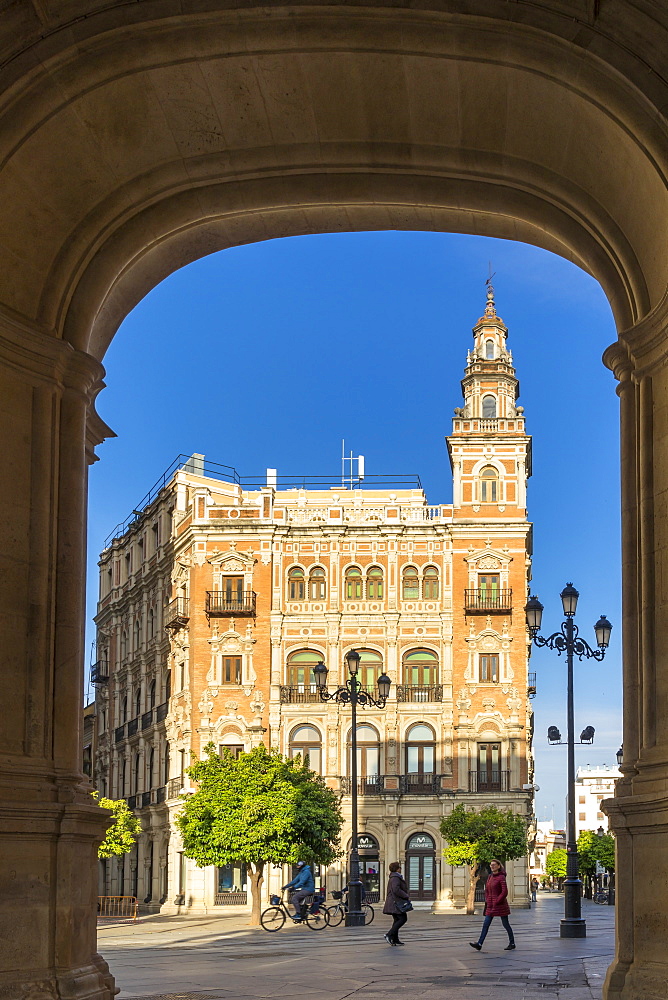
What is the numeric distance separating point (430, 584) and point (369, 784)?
896cm

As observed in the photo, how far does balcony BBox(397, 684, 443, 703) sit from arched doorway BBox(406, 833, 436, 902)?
5.64 metres

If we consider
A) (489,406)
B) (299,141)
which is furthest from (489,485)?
(299,141)

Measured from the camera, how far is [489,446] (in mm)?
56344

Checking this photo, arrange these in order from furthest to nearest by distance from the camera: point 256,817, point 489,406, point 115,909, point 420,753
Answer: point 489,406 → point 420,753 → point 115,909 → point 256,817

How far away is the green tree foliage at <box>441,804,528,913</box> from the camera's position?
45.2 m

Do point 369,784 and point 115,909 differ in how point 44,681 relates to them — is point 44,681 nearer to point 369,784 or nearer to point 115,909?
point 369,784

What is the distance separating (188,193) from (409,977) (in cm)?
920

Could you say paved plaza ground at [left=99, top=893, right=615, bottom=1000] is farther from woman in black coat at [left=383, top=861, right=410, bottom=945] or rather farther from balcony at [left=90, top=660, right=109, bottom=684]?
balcony at [left=90, top=660, right=109, bottom=684]

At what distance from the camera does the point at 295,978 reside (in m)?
14.9

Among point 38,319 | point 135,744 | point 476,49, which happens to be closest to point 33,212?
point 38,319

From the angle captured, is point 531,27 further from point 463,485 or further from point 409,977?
point 463,485

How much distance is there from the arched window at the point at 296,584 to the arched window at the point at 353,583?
6.26 ft

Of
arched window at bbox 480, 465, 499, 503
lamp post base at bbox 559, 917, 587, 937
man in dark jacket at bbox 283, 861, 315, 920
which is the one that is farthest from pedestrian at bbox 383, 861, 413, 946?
arched window at bbox 480, 465, 499, 503

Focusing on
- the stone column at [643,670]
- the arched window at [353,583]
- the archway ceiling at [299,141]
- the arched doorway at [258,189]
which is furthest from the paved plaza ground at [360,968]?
the arched window at [353,583]
